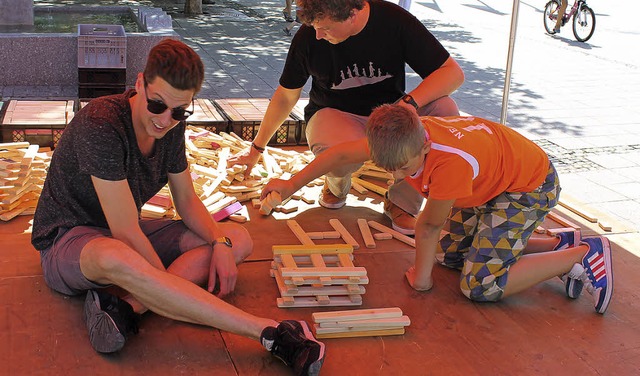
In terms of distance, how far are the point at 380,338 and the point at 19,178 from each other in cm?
264

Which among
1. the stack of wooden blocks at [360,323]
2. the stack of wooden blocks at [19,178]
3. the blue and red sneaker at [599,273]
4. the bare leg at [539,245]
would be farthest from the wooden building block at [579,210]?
the stack of wooden blocks at [19,178]

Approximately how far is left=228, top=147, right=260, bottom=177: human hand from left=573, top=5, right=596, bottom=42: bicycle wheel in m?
11.0

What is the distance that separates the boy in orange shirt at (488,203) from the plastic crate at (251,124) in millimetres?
2154

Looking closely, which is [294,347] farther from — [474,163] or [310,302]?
[474,163]

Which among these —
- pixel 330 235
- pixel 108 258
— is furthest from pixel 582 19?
pixel 108 258

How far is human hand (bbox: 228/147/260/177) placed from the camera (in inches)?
194

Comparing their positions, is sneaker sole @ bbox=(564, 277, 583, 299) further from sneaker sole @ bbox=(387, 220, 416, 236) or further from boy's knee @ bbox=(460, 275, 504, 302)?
sneaker sole @ bbox=(387, 220, 416, 236)

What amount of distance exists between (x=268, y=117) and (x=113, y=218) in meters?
1.81

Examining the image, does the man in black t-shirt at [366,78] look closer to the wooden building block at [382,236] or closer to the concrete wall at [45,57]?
the wooden building block at [382,236]

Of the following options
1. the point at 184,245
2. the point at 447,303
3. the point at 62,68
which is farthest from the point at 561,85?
the point at 184,245

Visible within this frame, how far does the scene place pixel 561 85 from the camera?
33.8ft

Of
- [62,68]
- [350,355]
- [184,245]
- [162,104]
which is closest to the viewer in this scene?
[162,104]

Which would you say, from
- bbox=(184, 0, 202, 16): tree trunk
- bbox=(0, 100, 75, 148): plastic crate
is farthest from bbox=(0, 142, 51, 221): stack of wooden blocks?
bbox=(184, 0, 202, 16): tree trunk

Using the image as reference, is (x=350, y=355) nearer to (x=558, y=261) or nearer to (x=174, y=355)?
(x=174, y=355)
